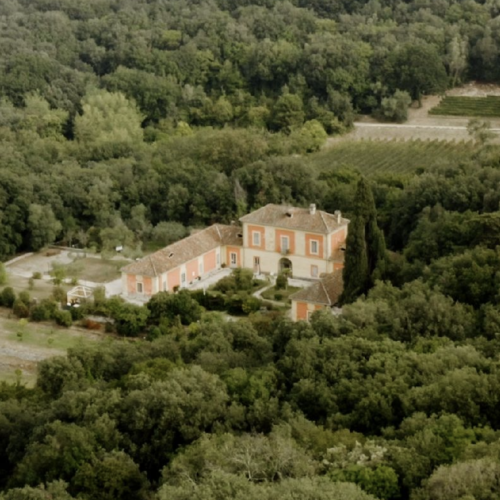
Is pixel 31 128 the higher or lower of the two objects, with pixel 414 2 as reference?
lower

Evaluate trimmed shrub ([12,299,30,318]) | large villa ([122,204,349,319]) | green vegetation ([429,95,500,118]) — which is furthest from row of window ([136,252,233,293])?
green vegetation ([429,95,500,118])

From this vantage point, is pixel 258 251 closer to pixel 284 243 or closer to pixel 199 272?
pixel 284 243

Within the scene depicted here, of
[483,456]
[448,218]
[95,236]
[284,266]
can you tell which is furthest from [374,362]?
[95,236]

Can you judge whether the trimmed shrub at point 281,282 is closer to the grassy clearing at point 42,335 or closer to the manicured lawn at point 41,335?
the grassy clearing at point 42,335

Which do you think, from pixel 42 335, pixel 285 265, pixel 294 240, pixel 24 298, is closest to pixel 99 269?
pixel 24 298

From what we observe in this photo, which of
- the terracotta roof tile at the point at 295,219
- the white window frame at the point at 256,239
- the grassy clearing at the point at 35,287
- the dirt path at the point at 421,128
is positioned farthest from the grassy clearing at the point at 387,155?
the grassy clearing at the point at 35,287

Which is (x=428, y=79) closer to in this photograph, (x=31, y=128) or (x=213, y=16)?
(x=213, y=16)
